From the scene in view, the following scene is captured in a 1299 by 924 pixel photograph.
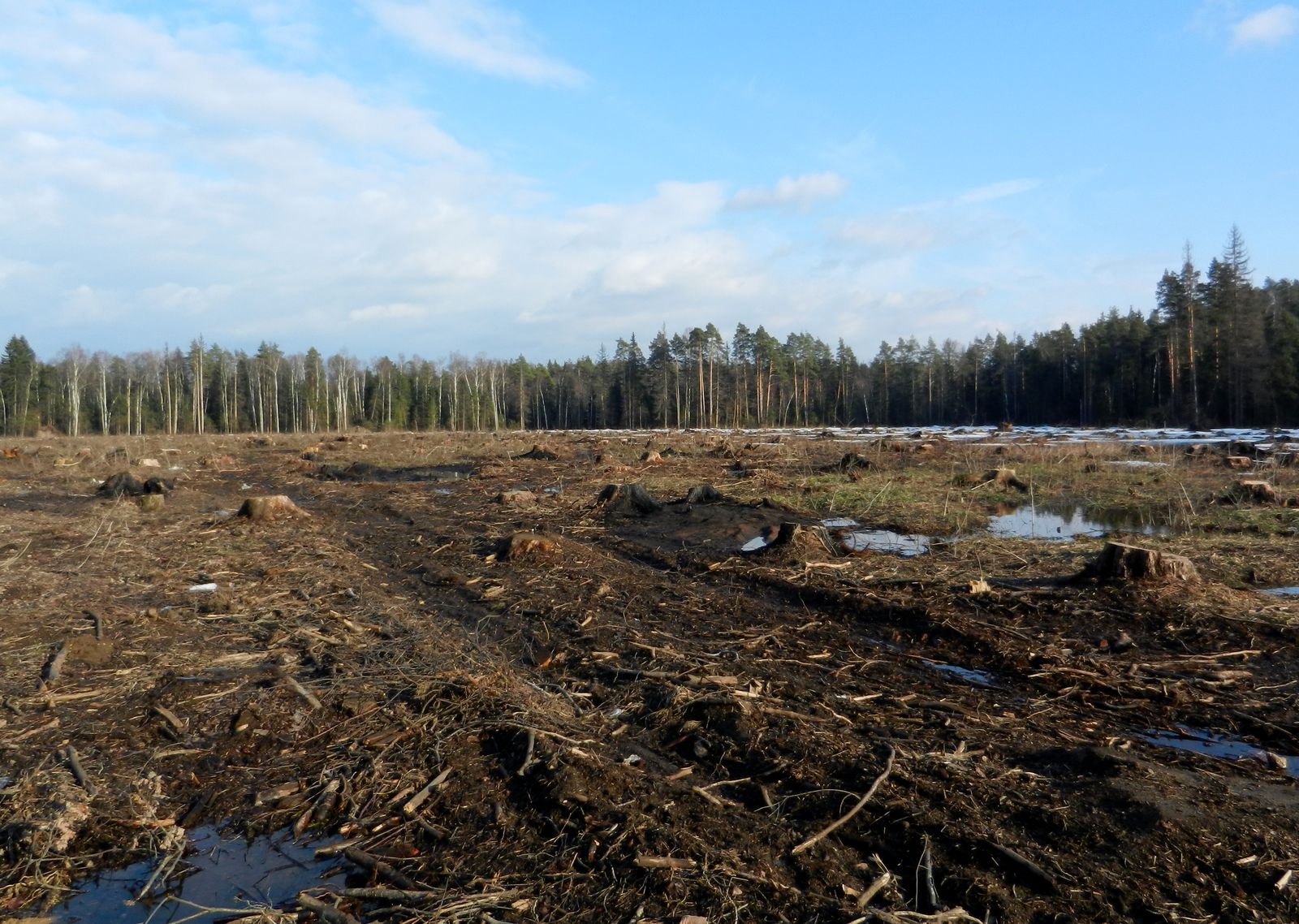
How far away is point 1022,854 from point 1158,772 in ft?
4.14

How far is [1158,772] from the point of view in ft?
12.9

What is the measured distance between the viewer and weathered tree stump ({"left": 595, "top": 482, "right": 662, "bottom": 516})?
555 inches

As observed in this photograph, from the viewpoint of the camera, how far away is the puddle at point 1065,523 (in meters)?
12.0

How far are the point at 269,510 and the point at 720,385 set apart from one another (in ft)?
233

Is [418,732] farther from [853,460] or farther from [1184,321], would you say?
[1184,321]

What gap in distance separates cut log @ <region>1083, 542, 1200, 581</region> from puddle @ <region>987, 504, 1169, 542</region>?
3333mm

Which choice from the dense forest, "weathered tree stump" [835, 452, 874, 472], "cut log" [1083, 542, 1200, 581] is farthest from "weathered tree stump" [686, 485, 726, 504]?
the dense forest

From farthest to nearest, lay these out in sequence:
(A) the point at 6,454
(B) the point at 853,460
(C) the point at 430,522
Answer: (A) the point at 6,454, (B) the point at 853,460, (C) the point at 430,522

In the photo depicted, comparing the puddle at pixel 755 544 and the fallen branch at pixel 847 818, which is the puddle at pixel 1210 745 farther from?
the puddle at pixel 755 544

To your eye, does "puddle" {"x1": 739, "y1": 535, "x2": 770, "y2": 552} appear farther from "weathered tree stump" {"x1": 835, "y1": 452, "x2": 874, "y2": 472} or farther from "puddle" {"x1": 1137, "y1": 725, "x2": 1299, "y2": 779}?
"weathered tree stump" {"x1": 835, "y1": 452, "x2": 874, "y2": 472}

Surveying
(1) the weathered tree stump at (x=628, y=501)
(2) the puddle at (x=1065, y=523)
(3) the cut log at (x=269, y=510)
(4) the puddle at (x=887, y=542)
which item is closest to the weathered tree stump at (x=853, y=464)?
(2) the puddle at (x=1065, y=523)

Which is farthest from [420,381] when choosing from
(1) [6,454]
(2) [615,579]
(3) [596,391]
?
(2) [615,579]

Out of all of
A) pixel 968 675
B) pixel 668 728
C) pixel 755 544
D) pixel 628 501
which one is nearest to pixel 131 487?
pixel 628 501

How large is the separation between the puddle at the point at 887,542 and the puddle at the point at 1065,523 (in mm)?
1438
